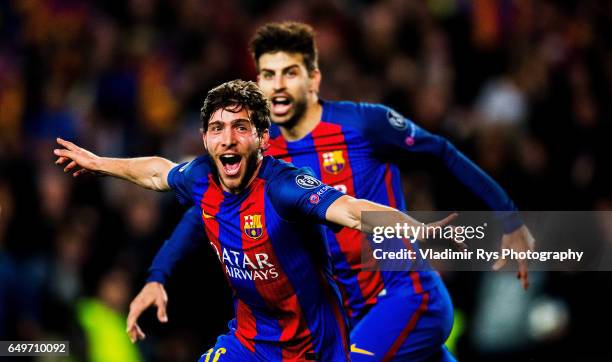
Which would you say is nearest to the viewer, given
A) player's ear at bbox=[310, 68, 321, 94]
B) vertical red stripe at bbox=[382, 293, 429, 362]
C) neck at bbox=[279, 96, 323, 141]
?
vertical red stripe at bbox=[382, 293, 429, 362]

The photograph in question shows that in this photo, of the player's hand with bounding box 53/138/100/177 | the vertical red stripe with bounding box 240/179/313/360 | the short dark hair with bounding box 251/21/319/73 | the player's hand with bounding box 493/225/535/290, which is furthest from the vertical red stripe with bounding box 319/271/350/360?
the short dark hair with bounding box 251/21/319/73

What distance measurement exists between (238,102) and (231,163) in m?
0.30

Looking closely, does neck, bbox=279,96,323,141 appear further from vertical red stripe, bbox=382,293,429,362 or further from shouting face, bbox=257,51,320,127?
vertical red stripe, bbox=382,293,429,362

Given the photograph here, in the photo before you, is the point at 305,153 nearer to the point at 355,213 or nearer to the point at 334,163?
the point at 334,163

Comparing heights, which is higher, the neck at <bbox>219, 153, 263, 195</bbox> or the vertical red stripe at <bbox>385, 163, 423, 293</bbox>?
the neck at <bbox>219, 153, 263, 195</bbox>

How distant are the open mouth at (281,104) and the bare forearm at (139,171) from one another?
734 mm

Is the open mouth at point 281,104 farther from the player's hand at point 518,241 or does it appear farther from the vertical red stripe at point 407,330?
the player's hand at point 518,241

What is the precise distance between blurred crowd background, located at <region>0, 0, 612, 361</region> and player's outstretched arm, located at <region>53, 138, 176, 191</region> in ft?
4.70

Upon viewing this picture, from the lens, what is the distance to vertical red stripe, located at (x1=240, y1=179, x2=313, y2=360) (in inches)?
199

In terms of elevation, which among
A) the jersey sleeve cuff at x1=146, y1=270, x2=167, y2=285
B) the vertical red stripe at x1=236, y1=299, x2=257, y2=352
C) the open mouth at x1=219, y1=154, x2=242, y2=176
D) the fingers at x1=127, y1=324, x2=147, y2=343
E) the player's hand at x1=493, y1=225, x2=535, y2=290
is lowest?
the fingers at x1=127, y1=324, x2=147, y2=343

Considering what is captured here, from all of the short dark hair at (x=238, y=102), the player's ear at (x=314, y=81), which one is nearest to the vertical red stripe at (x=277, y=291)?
the short dark hair at (x=238, y=102)

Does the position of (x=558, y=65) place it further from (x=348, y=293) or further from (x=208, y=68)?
(x=348, y=293)

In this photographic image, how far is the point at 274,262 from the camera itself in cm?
506

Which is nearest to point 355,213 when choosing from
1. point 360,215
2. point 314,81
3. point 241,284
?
point 360,215
